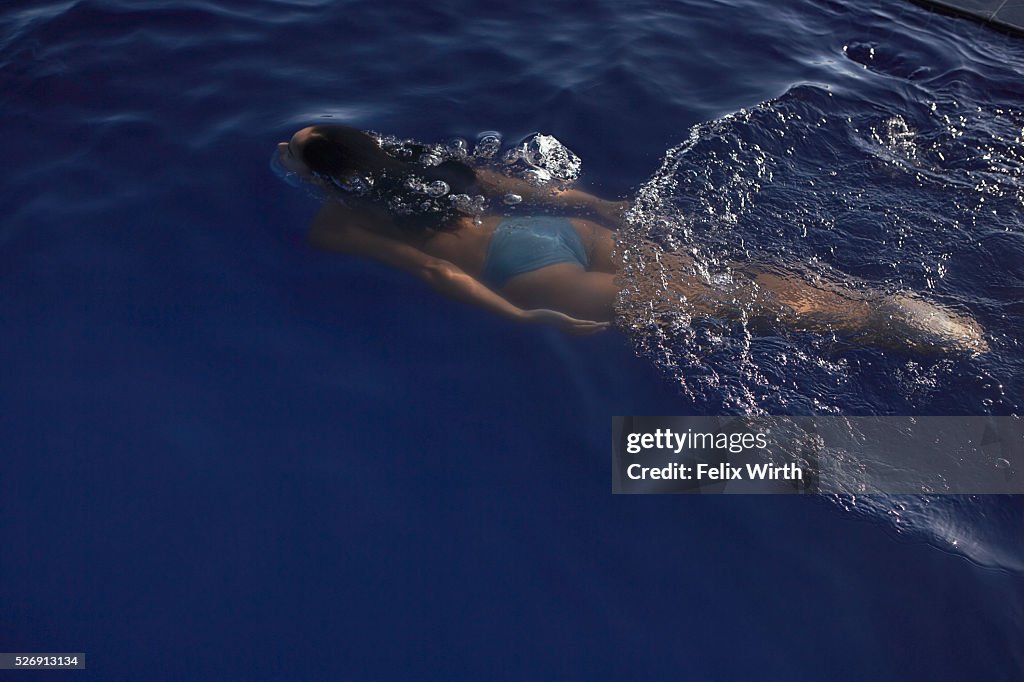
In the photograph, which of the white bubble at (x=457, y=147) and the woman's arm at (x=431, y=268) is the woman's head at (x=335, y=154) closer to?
the woman's arm at (x=431, y=268)

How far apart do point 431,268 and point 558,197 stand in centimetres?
127

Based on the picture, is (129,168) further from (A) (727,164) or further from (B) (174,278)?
(A) (727,164)

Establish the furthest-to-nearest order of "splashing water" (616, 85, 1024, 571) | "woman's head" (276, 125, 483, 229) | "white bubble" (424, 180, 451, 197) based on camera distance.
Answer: "white bubble" (424, 180, 451, 197), "woman's head" (276, 125, 483, 229), "splashing water" (616, 85, 1024, 571)

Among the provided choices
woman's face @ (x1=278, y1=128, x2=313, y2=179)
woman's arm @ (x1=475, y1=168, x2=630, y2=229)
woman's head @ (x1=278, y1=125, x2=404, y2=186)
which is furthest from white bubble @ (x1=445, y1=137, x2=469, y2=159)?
woman's face @ (x1=278, y1=128, x2=313, y2=179)

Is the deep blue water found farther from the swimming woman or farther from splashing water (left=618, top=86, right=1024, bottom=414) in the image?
the swimming woman

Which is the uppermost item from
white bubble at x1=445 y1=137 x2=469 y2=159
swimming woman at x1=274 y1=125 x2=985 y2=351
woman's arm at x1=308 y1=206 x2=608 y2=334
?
white bubble at x1=445 y1=137 x2=469 y2=159

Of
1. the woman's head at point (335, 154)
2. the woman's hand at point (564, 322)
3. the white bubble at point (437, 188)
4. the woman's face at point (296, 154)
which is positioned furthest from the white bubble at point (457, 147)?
the woman's hand at point (564, 322)

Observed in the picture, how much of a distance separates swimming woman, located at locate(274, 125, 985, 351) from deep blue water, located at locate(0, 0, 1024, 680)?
0.17 m

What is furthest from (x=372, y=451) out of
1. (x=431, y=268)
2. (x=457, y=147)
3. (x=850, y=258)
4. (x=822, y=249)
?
(x=850, y=258)

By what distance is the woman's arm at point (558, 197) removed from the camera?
4.66 meters

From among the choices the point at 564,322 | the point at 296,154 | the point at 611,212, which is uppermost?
the point at 296,154

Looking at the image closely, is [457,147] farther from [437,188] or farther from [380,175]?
[380,175]

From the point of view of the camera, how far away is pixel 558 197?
15.6 ft

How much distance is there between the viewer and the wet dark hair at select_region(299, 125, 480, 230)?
12.6 feet
